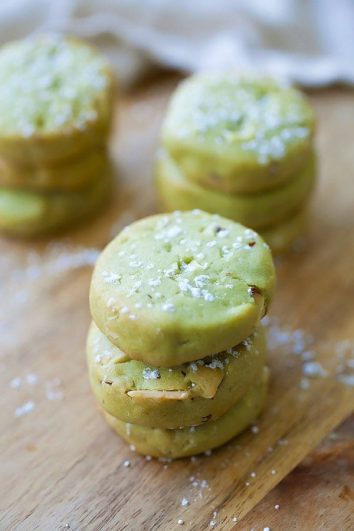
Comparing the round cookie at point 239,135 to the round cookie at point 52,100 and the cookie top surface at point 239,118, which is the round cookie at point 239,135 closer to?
the cookie top surface at point 239,118

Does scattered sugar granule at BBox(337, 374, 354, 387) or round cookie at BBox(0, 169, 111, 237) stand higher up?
round cookie at BBox(0, 169, 111, 237)

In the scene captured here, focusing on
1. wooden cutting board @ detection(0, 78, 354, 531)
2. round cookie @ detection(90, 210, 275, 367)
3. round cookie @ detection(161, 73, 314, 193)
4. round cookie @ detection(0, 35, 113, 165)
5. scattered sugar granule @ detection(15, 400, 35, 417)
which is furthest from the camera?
round cookie @ detection(0, 35, 113, 165)

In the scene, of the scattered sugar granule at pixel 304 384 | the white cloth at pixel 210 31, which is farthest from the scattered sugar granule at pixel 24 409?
the white cloth at pixel 210 31

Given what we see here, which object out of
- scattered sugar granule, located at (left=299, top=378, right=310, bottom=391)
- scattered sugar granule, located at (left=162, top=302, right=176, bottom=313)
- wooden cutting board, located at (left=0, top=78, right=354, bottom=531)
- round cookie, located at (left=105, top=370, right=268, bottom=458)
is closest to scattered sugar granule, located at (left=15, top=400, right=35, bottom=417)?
wooden cutting board, located at (left=0, top=78, right=354, bottom=531)

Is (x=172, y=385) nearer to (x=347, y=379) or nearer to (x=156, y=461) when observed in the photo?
(x=156, y=461)

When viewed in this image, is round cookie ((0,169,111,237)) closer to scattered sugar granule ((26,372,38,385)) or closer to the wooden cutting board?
the wooden cutting board

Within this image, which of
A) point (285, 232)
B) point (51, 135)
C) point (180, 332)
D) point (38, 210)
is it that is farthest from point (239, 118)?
point (180, 332)
